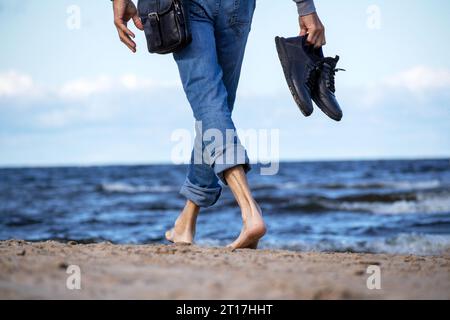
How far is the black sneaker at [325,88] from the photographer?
317cm

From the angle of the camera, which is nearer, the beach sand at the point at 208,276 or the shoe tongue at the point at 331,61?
the beach sand at the point at 208,276

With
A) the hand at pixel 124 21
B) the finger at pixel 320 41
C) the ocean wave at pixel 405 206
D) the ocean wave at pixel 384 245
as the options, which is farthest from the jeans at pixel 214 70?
the ocean wave at pixel 405 206

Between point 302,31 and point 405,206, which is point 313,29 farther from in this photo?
point 405,206

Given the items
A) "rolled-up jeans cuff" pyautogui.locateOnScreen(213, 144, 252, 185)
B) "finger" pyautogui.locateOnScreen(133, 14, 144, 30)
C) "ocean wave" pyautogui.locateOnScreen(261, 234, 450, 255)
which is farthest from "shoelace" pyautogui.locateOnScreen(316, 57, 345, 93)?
"ocean wave" pyautogui.locateOnScreen(261, 234, 450, 255)

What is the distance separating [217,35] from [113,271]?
138 cm

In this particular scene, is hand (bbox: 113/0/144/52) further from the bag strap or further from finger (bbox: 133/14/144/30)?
the bag strap

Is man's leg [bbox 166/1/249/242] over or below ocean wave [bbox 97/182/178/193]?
over

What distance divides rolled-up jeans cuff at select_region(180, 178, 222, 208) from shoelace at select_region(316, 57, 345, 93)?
749mm

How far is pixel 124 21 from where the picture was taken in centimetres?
314

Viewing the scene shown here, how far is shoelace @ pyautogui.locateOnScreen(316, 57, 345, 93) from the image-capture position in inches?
127

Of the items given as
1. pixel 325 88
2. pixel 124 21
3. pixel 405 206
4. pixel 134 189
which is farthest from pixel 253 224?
pixel 134 189

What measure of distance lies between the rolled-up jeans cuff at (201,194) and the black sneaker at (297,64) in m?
0.64

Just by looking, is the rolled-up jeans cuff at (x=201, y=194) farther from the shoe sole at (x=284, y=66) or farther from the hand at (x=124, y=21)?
the hand at (x=124, y=21)
